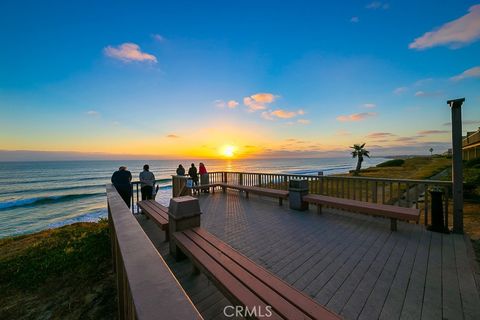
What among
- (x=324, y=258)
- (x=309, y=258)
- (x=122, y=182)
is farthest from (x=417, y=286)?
(x=122, y=182)

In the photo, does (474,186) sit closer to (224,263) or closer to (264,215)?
(264,215)

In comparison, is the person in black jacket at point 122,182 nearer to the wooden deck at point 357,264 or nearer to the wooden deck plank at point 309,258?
the wooden deck at point 357,264

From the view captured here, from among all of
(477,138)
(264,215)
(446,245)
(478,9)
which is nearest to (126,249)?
(264,215)

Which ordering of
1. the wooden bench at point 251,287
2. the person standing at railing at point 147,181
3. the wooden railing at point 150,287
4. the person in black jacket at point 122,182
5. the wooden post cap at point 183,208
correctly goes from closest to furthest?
the wooden railing at point 150,287
the wooden bench at point 251,287
the wooden post cap at point 183,208
the person in black jacket at point 122,182
the person standing at railing at point 147,181

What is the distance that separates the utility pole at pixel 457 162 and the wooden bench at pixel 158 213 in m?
5.66

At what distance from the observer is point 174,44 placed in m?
7.33

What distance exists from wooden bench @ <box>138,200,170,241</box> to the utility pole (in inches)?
223

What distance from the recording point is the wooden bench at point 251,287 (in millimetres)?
1630

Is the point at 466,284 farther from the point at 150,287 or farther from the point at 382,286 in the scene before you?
the point at 150,287

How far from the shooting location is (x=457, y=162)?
4008 mm

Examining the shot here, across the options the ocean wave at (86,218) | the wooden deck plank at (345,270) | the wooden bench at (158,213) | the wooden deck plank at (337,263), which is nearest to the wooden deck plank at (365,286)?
the wooden deck plank at (345,270)

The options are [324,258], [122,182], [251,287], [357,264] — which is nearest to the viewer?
[251,287]

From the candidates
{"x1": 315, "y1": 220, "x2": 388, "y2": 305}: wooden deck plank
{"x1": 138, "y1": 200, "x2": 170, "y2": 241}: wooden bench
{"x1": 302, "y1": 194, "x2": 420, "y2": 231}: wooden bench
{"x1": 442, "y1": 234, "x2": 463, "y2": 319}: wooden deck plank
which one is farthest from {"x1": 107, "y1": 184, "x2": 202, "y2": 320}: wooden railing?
{"x1": 302, "y1": 194, "x2": 420, "y2": 231}: wooden bench

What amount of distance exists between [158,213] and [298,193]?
3.80 m
